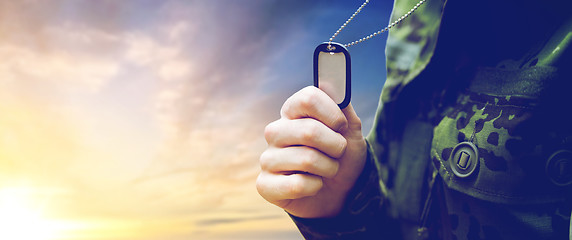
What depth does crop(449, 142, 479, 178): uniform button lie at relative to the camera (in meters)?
1.07

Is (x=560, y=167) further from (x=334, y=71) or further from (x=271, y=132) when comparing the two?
(x=271, y=132)

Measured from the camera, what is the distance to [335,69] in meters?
1.12

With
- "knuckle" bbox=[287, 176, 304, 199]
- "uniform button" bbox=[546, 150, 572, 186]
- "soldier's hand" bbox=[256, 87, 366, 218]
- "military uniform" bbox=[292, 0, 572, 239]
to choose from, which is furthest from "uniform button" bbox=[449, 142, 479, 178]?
"knuckle" bbox=[287, 176, 304, 199]

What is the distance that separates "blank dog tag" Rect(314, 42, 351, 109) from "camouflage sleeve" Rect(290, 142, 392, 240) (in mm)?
293

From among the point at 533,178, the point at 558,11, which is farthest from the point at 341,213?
the point at 558,11

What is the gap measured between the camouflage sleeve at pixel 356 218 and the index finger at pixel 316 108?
27 cm

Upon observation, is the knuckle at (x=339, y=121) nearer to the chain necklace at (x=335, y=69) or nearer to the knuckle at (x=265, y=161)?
the chain necklace at (x=335, y=69)

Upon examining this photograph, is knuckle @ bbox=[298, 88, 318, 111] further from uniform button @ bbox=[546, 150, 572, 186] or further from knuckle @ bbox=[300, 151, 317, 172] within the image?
uniform button @ bbox=[546, 150, 572, 186]

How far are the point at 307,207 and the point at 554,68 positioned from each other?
0.69 metres

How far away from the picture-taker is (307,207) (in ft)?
4.21

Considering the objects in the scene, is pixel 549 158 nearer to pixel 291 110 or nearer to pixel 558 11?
pixel 558 11

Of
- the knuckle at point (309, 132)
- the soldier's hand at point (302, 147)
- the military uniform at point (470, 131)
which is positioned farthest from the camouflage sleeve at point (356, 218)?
the knuckle at point (309, 132)

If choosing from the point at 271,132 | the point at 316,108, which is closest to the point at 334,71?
the point at 316,108

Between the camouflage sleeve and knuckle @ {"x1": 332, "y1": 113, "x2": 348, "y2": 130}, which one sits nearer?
knuckle @ {"x1": 332, "y1": 113, "x2": 348, "y2": 130}
